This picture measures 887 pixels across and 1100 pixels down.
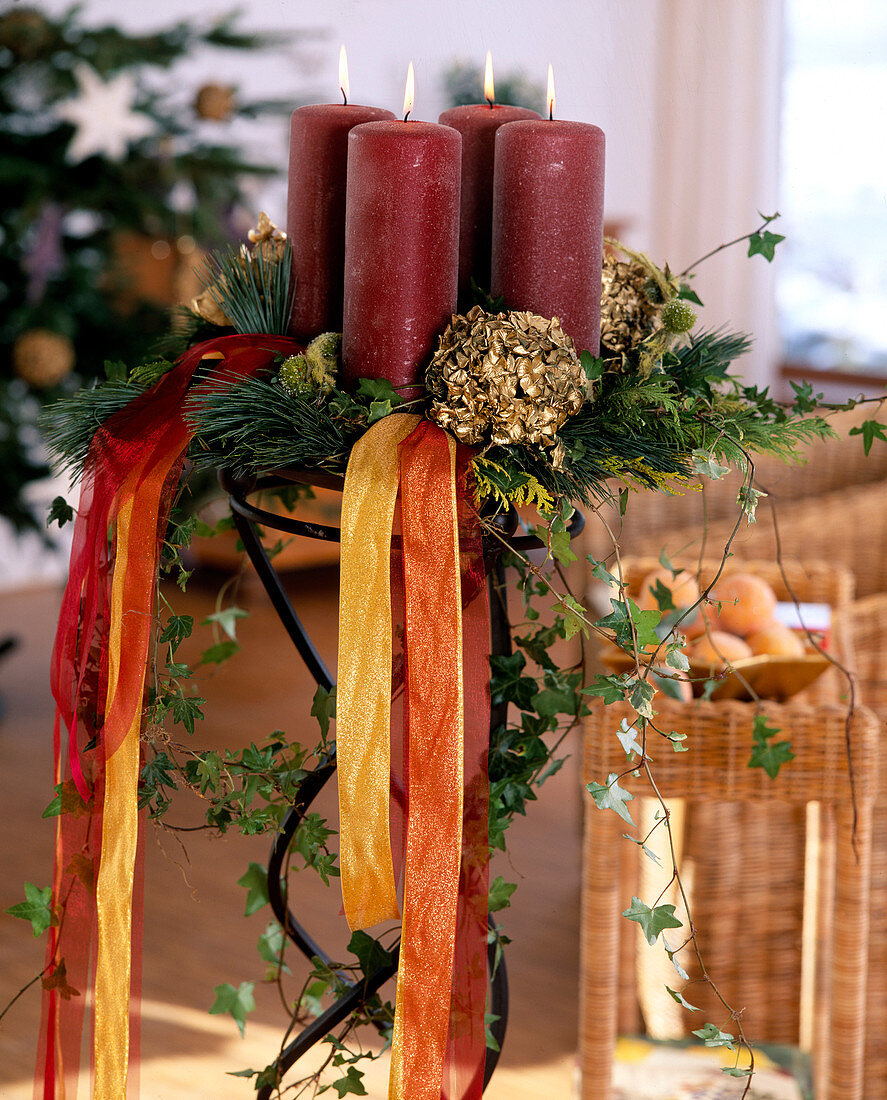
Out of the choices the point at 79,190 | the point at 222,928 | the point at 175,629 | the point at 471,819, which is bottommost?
the point at 222,928

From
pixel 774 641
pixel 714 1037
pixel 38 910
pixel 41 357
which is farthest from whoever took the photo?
pixel 41 357

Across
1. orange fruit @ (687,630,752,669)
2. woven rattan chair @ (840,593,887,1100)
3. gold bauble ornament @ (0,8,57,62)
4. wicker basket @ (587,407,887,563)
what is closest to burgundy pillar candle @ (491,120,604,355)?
orange fruit @ (687,630,752,669)

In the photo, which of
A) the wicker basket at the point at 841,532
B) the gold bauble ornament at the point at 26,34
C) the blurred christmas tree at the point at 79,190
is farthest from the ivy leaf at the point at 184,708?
the gold bauble ornament at the point at 26,34

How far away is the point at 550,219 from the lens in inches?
26.6

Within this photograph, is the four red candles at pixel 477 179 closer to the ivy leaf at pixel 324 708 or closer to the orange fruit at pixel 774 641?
the ivy leaf at pixel 324 708

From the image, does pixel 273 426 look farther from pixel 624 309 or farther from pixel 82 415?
pixel 624 309

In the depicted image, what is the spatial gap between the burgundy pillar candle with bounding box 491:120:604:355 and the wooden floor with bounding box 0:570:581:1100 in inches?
15.7

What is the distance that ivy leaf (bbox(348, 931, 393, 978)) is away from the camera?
75 cm

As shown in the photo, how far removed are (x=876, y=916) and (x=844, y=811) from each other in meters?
0.25

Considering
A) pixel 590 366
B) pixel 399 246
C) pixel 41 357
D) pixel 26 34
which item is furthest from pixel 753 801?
pixel 26 34

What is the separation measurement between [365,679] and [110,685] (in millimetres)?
165

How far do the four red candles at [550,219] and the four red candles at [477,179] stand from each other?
63 millimetres

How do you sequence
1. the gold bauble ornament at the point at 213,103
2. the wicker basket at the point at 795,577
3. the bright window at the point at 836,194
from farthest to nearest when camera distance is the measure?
the bright window at the point at 836,194, the gold bauble ornament at the point at 213,103, the wicker basket at the point at 795,577

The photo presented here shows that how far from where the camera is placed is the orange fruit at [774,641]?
47.1 inches
